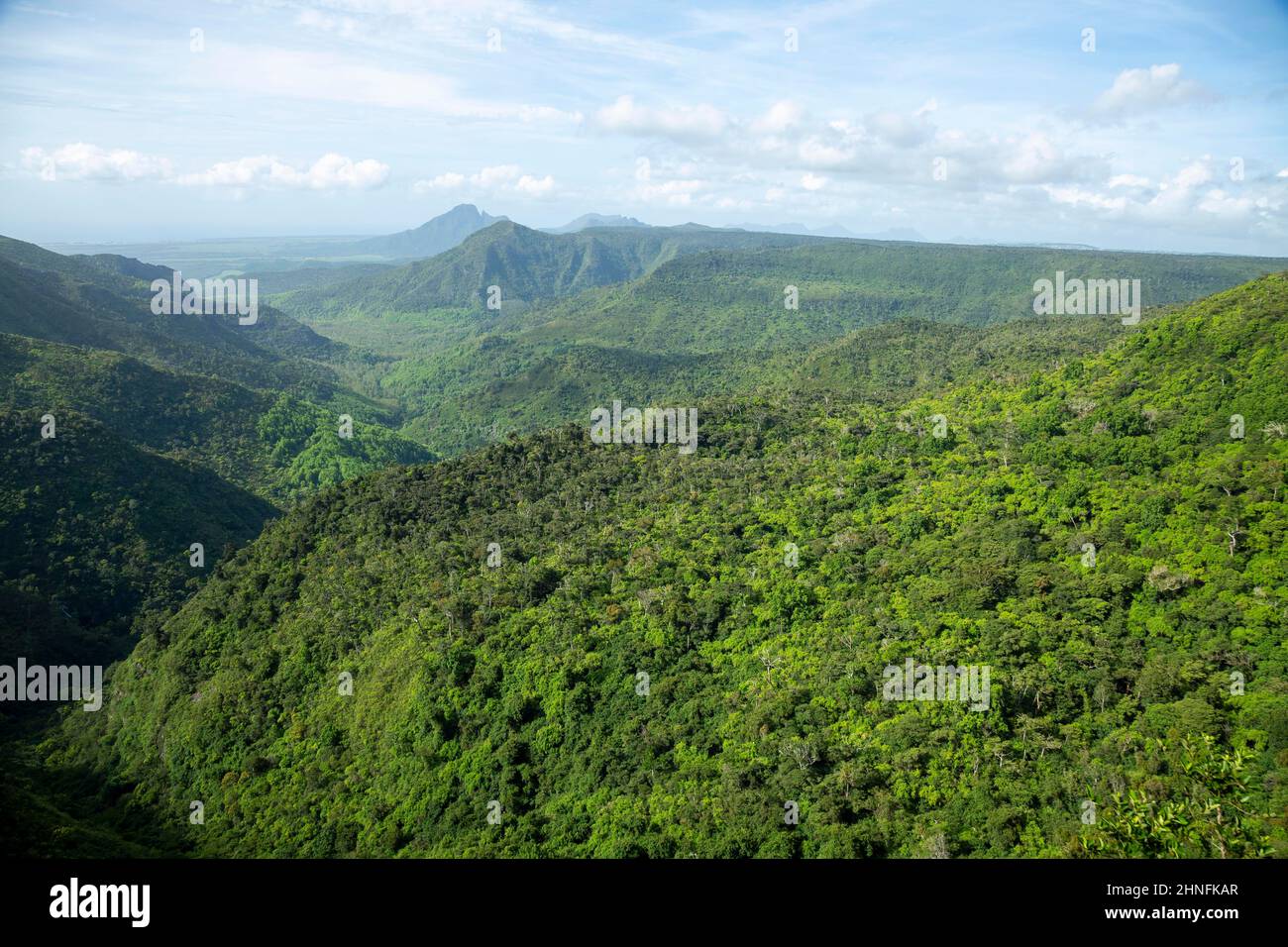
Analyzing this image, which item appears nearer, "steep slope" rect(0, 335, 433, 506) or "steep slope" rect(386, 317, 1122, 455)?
"steep slope" rect(386, 317, 1122, 455)

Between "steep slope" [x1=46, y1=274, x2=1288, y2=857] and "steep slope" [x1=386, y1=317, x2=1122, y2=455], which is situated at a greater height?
"steep slope" [x1=386, y1=317, x2=1122, y2=455]

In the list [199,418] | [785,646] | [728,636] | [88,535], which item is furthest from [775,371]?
[88,535]

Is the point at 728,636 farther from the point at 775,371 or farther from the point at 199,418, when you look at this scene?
the point at 199,418

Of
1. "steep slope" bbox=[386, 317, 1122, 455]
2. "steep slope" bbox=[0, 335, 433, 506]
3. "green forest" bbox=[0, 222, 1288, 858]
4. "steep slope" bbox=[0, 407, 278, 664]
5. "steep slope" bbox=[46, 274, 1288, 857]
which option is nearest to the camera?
"steep slope" bbox=[46, 274, 1288, 857]

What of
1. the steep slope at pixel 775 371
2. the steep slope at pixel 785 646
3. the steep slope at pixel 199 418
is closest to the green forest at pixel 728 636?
the steep slope at pixel 785 646

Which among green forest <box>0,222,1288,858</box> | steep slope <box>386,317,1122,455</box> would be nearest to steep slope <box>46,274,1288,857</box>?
green forest <box>0,222,1288,858</box>

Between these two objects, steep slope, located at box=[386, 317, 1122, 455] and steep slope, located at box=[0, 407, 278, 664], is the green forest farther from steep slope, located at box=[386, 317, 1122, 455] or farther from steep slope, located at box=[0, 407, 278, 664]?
steep slope, located at box=[386, 317, 1122, 455]

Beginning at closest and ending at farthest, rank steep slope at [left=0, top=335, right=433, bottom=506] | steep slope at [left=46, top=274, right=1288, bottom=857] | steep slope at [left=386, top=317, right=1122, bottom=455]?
steep slope at [left=46, top=274, right=1288, bottom=857] → steep slope at [left=386, top=317, right=1122, bottom=455] → steep slope at [left=0, top=335, right=433, bottom=506]

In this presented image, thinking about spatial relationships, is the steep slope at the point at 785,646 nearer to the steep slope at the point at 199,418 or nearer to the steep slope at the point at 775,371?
the steep slope at the point at 775,371
